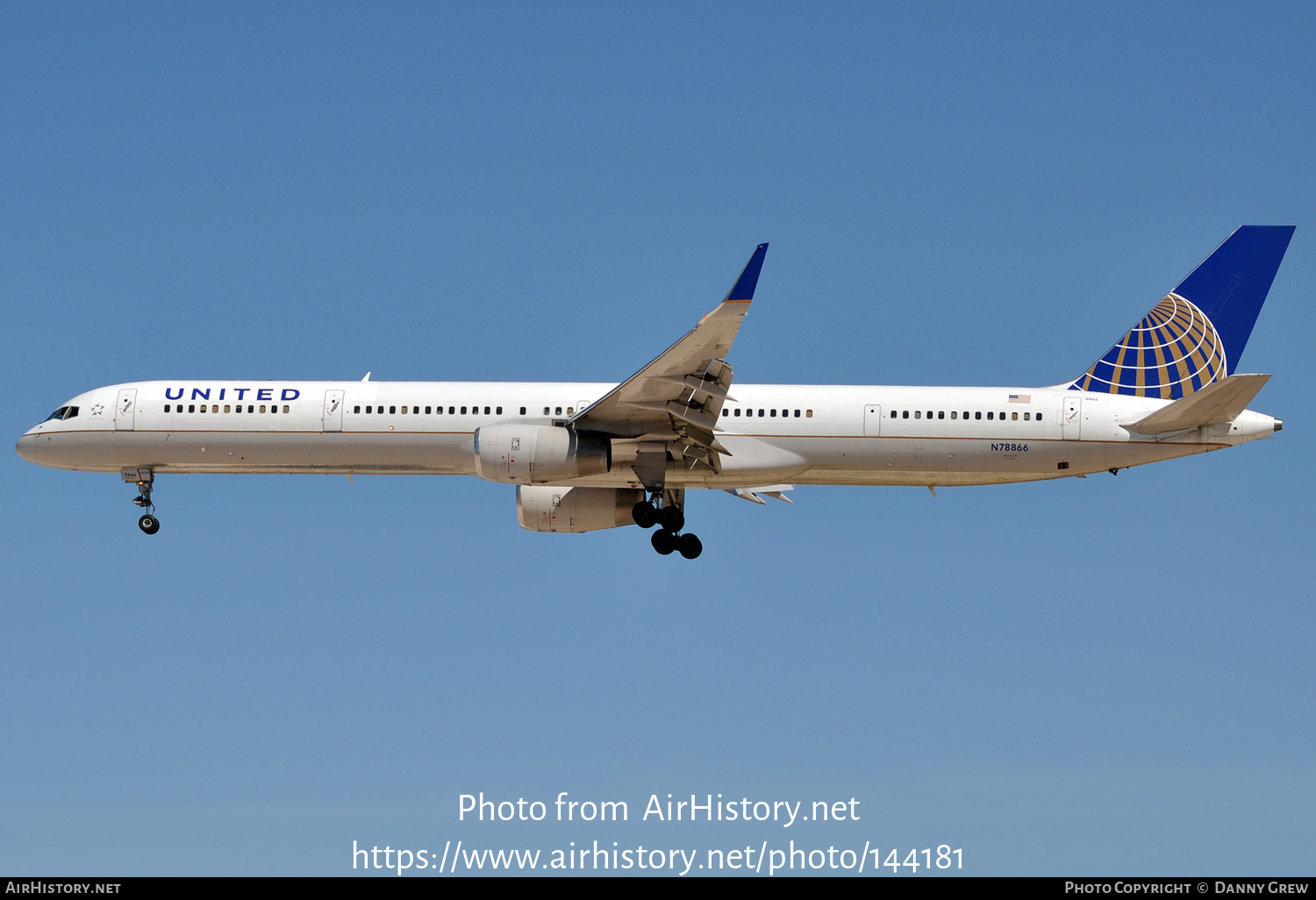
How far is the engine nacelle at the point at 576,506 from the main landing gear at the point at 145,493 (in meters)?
9.45

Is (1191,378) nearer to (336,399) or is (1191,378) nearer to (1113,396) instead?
(1113,396)

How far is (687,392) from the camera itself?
3428 centimetres

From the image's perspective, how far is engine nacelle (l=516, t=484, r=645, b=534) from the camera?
A: 1553 inches

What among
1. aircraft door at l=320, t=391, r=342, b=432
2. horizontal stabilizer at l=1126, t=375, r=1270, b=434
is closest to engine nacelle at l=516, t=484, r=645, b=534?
aircraft door at l=320, t=391, r=342, b=432

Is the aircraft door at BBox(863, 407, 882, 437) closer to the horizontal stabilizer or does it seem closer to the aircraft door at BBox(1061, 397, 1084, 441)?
the aircraft door at BBox(1061, 397, 1084, 441)

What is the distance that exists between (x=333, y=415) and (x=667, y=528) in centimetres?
858

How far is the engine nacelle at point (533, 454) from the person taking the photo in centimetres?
Answer: 3466

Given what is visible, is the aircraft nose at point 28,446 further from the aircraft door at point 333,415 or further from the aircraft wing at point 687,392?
the aircraft wing at point 687,392

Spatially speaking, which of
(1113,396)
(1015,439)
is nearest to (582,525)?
(1015,439)

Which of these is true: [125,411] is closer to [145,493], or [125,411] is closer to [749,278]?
[145,493]

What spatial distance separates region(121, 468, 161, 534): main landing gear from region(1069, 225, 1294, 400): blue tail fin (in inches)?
919

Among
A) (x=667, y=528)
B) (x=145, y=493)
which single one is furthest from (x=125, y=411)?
(x=667, y=528)

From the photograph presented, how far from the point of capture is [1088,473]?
37000 mm

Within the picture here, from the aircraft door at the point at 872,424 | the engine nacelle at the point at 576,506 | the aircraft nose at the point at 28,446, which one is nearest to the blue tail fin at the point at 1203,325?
the aircraft door at the point at 872,424
